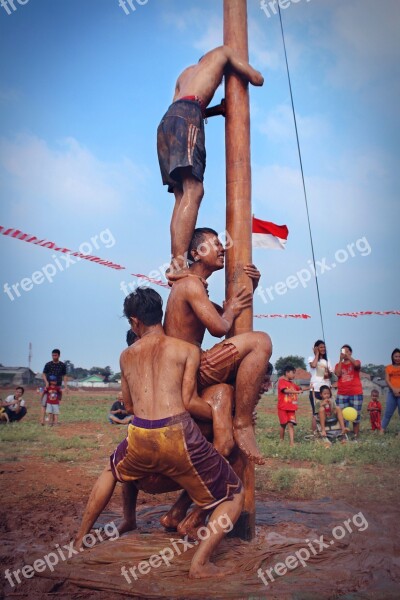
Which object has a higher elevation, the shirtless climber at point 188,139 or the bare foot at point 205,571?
the shirtless climber at point 188,139

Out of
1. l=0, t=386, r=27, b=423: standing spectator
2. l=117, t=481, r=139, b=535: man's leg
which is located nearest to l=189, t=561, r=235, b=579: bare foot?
l=117, t=481, r=139, b=535: man's leg

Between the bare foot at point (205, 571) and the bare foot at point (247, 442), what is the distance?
75 cm

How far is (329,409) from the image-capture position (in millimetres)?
11000

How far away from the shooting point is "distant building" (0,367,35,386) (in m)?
57.0

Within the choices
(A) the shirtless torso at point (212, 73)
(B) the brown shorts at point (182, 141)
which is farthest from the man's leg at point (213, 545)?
(A) the shirtless torso at point (212, 73)

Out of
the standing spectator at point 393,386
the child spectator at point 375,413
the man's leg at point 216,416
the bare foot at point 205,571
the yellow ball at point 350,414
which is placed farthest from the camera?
the child spectator at point 375,413

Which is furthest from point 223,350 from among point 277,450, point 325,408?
point 325,408

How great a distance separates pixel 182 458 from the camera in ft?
10.6

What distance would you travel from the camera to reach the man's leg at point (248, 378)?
3.59 meters

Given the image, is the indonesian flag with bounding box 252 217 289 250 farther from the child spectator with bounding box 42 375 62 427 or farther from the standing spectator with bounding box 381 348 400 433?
the child spectator with bounding box 42 375 62 427

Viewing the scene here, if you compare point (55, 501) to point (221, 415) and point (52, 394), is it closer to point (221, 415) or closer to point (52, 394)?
point (221, 415)

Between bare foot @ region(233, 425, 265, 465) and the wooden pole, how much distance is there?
1.08 ft

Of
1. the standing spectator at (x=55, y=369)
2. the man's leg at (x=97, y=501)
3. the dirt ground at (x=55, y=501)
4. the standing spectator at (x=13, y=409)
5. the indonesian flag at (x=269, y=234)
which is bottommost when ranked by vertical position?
the dirt ground at (x=55, y=501)

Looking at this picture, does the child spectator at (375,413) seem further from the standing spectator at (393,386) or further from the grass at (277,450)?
the standing spectator at (393,386)
